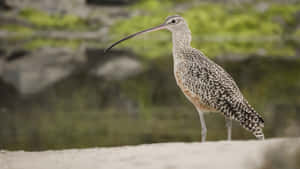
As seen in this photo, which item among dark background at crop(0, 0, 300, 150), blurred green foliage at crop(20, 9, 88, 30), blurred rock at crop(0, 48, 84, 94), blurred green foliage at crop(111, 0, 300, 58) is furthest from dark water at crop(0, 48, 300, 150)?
blurred green foliage at crop(20, 9, 88, 30)

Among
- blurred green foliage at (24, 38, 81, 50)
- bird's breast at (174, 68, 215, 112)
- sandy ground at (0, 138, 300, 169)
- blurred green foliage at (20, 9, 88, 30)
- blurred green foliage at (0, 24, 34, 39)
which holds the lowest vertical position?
sandy ground at (0, 138, 300, 169)

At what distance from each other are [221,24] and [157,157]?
19.8 metres

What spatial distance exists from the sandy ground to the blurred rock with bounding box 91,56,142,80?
804 centimetres

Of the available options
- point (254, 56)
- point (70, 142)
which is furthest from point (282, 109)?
point (254, 56)

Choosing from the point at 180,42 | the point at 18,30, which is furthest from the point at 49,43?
the point at 180,42

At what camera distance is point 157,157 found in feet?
12.0

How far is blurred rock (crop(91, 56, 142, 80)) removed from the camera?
12664 mm

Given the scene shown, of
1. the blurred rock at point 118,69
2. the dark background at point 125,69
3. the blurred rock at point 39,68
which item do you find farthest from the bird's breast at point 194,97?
the blurred rock at point 118,69

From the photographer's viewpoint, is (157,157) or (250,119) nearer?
(157,157)

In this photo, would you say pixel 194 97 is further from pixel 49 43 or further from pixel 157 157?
pixel 49 43

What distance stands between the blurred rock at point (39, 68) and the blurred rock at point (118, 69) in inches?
35.9

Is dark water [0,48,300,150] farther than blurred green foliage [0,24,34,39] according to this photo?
No

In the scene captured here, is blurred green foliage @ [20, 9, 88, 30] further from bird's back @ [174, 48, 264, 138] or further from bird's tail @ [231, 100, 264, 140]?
bird's tail @ [231, 100, 264, 140]

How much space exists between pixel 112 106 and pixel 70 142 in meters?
2.22
